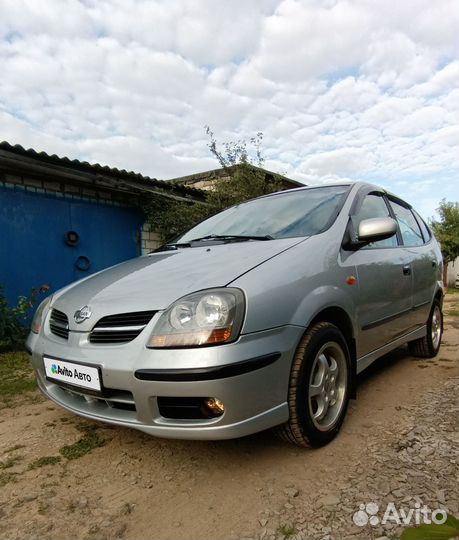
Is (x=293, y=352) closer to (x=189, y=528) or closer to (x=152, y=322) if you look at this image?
(x=152, y=322)

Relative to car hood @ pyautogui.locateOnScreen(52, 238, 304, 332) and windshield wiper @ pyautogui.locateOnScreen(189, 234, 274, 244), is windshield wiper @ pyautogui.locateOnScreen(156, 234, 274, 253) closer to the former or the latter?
windshield wiper @ pyautogui.locateOnScreen(189, 234, 274, 244)

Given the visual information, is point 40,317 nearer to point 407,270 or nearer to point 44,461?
point 44,461

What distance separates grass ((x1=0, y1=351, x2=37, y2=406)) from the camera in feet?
10.5

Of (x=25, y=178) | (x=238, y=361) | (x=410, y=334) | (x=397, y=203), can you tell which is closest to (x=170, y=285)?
(x=238, y=361)

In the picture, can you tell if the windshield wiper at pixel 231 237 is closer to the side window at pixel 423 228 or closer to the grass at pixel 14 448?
the grass at pixel 14 448

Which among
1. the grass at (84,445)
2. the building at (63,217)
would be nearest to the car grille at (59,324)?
the grass at (84,445)

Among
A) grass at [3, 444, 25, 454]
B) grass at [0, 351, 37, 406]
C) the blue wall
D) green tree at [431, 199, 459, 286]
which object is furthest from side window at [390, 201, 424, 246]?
green tree at [431, 199, 459, 286]

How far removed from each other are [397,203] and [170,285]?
8.30ft

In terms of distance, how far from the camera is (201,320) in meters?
1.65

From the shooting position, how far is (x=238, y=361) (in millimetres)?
1589

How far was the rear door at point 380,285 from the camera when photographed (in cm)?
242

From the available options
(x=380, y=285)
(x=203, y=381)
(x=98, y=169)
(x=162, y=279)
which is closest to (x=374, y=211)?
(x=380, y=285)

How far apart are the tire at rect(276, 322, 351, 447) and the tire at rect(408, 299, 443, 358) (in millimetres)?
1886

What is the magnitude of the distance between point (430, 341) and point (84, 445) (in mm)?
3166
